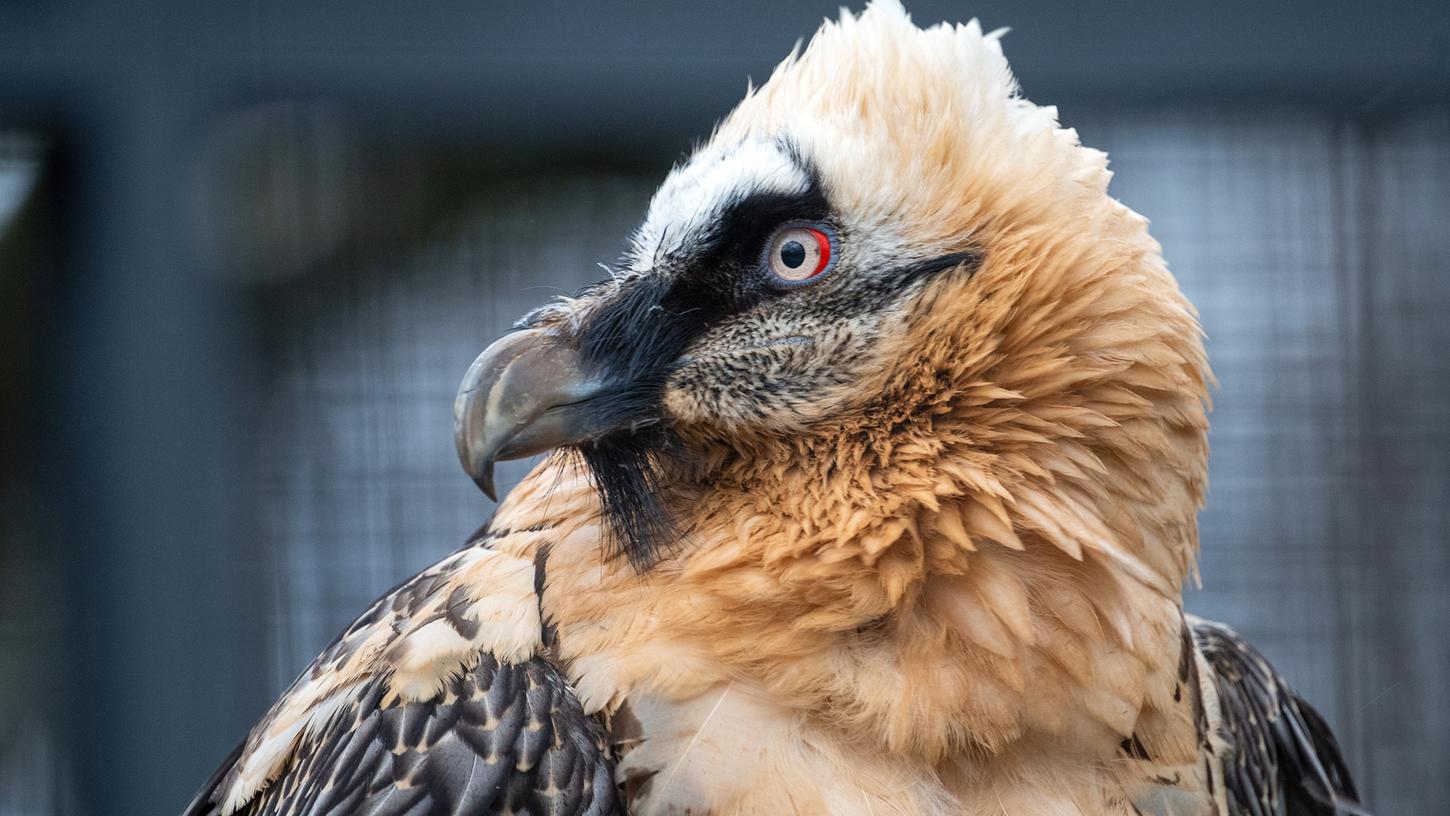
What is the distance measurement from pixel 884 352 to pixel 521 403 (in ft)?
1.31

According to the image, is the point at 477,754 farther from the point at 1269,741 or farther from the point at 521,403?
the point at 1269,741

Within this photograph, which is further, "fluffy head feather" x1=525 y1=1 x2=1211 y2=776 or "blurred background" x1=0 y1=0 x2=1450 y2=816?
"blurred background" x1=0 y1=0 x2=1450 y2=816

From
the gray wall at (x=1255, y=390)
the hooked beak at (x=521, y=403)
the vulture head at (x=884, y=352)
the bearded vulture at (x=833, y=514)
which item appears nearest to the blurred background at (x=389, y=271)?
the gray wall at (x=1255, y=390)

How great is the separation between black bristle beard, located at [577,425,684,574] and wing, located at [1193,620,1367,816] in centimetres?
87

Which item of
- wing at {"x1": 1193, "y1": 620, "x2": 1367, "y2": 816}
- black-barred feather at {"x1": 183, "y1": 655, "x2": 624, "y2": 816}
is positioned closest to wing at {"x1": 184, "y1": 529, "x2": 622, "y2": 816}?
black-barred feather at {"x1": 183, "y1": 655, "x2": 624, "y2": 816}

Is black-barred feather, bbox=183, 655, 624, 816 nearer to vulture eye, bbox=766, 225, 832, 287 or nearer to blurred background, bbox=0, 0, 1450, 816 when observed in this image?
vulture eye, bbox=766, 225, 832, 287

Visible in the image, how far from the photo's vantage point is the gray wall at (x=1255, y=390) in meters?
2.67

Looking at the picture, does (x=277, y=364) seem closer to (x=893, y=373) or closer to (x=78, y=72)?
(x=78, y=72)

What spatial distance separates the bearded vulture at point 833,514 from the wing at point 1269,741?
0.32 metres

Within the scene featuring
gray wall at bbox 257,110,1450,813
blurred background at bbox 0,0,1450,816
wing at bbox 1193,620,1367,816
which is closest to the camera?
wing at bbox 1193,620,1367,816

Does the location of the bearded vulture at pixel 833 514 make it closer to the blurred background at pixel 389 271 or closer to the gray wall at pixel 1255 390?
the blurred background at pixel 389 271

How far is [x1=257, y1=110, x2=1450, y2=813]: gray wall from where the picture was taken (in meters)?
2.67

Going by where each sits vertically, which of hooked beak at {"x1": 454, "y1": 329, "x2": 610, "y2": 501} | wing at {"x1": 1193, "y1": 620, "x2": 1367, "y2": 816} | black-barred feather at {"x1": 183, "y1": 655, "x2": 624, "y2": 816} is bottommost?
wing at {"x1": 1193, "y1": 620, "x2": 1367, "y2": 816}

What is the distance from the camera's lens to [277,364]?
100 inches
